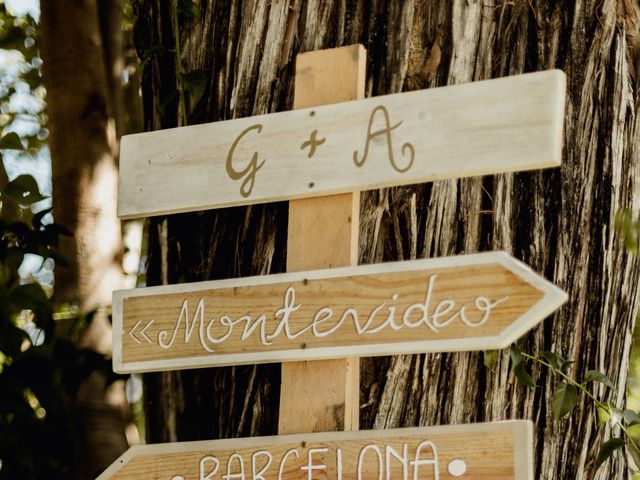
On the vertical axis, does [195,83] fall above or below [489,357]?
above

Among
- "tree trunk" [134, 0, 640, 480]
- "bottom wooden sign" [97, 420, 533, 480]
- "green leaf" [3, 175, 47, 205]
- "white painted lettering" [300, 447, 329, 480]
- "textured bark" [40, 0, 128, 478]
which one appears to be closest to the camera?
"bottom wooden sign" [97, 420, 533, 480]

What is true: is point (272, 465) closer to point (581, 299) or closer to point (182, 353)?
point (182, 353)

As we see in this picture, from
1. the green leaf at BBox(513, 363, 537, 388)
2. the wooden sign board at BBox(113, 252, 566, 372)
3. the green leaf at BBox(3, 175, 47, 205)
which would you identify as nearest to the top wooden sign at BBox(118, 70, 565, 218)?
the wooden sign board at BBox(113, 252, 566, 372)

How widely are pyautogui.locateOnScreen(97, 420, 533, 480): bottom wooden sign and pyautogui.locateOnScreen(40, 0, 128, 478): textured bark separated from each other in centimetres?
104

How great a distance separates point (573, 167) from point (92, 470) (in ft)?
5.05

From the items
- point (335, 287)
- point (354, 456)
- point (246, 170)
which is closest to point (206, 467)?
point (354, 456)

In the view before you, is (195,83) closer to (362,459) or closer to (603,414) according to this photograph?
(362,459)

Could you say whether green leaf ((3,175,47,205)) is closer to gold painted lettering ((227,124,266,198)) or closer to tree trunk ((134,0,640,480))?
tree trunk ((134,0,640,480))

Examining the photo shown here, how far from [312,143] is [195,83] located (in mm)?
509

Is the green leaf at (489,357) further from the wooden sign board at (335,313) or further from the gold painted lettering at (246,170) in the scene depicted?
the gold painted lettering at (246,170)

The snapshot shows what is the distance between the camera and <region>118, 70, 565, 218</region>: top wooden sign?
6.23 feet

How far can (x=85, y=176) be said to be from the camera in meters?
3.28

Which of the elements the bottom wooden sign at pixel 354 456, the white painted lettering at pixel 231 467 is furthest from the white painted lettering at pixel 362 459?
the white painted lettering at pixel 231 467

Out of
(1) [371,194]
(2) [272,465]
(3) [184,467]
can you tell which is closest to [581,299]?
(1) [371,194]
